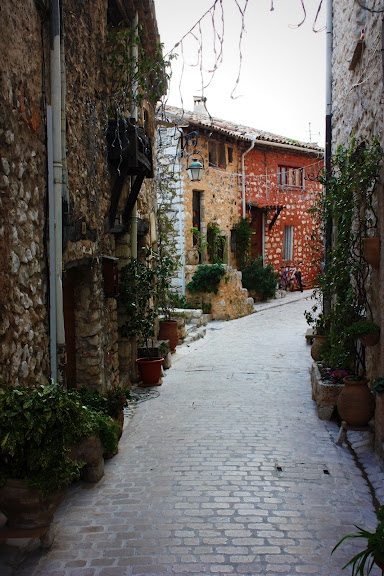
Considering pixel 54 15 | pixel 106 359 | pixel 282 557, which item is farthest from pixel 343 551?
pixel 54 15

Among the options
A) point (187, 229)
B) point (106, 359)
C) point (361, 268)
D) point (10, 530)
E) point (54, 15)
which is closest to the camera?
point (10, 530)

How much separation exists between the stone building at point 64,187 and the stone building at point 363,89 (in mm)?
2468

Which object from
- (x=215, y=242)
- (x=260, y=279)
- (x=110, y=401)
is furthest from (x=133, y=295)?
(x=260, y=279)

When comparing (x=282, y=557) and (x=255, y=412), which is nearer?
(x=282, y=557)

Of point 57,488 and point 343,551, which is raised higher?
point 57,488

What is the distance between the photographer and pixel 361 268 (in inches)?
242

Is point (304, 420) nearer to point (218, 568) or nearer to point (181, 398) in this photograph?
point (181, 398)

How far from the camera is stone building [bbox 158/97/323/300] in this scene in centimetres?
1739

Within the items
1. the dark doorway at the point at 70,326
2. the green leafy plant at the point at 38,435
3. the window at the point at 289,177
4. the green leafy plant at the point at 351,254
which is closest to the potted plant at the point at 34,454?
the green leafy plant at the point at 38,435

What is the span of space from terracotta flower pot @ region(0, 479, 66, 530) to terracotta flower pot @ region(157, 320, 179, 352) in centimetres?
784

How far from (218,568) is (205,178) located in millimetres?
15986

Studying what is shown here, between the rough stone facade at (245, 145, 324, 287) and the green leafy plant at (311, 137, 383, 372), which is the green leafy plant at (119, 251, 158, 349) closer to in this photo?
the green leafy plant at (311, 137, 383, 372)

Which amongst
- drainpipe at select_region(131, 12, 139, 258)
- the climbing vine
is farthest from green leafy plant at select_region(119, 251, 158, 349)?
the climbing vine

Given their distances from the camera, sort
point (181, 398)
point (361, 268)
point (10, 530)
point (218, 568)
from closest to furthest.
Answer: point (10, 530), point (218, 568), point (361, 268), point (181, 398)
